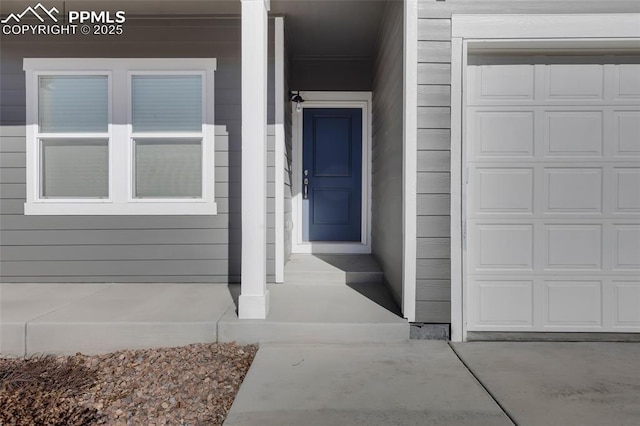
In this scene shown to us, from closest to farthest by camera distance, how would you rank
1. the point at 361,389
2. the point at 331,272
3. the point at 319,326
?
the point at 361,389, the point at 319,326, the point at 331,272

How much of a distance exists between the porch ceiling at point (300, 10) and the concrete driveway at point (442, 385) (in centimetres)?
310

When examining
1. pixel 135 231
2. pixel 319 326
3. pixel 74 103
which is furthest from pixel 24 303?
pixel 319 326

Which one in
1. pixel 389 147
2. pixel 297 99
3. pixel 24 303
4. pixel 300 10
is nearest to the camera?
pixel 24 303

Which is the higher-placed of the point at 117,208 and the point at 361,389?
the point at 117,208

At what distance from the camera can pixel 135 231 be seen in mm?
3801

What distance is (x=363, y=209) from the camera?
196 inches

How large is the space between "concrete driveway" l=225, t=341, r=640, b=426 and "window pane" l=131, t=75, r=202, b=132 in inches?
94.5

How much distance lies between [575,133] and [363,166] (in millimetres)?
2520

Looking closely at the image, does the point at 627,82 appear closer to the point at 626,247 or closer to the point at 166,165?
the point at 626,247

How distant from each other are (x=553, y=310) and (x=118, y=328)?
3.17 metres

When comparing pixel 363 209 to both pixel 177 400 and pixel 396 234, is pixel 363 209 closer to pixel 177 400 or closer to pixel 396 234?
pixel 396 234

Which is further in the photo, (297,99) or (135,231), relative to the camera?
(297,99)

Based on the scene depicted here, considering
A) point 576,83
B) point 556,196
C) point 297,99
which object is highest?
point 297,99

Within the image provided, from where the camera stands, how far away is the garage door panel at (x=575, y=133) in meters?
2.79
